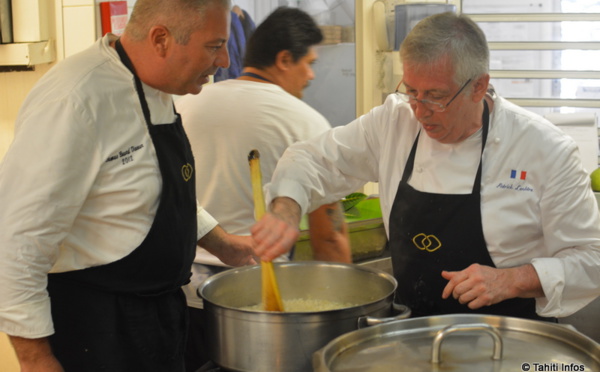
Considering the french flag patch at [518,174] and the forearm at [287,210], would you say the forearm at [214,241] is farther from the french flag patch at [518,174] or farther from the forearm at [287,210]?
the french flag patch at [518,174]

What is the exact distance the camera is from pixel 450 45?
1.76 m

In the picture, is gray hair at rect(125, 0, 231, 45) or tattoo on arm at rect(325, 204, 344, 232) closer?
gray hair at rect(125, 0, 231, 45)

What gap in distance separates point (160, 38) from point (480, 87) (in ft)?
2.64

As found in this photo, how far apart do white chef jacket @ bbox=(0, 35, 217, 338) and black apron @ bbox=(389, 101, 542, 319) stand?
25.5 inches

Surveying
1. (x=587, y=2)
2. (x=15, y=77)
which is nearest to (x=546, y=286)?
(x=15, y=77)

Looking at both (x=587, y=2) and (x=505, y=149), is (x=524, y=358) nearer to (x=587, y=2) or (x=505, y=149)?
(x=505, y=149)

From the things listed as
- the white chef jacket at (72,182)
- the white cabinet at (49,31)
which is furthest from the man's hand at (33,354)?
the white cabinet at (49,31)

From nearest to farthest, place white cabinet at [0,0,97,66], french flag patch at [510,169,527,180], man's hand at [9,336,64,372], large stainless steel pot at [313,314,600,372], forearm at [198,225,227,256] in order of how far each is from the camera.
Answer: large stainless steel pot at [313,314,600,372] → man's hand at [9,336,64,372] → french flag patch at [510,169,527,180] → forearm at [198,225,227,256] → white cabinet at [0,0,97,66]

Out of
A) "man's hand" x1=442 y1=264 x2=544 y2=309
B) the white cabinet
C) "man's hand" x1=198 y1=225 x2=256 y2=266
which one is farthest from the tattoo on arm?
the white cabinet

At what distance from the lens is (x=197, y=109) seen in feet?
7.77

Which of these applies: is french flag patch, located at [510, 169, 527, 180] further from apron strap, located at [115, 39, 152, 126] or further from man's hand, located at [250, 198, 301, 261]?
apron strap, located at [115, 39, 152, 126]

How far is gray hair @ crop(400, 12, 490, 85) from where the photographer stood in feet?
5.78

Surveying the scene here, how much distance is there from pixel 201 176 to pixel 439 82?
3.08 ft

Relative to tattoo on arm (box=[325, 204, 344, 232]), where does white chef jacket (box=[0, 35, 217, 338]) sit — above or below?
above
